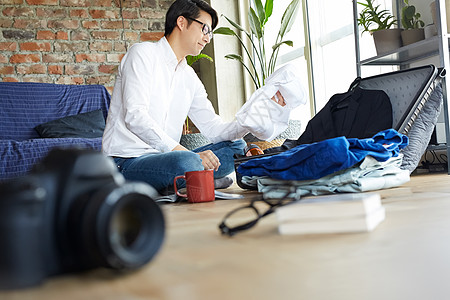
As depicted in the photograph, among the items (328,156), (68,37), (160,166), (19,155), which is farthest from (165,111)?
(68,37)

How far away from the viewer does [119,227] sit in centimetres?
54

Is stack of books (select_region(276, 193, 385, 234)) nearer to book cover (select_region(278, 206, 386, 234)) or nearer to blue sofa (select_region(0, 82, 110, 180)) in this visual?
book cover (select_region(278, 206, 386, 234))

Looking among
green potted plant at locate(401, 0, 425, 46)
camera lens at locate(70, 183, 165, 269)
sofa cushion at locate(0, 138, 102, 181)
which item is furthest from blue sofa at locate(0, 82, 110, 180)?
camera lens at locate(70, 183, 165, 269)

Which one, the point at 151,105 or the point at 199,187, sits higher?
the point at 151,105

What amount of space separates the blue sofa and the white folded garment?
1.27 m

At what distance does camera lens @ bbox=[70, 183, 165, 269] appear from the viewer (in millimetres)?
482

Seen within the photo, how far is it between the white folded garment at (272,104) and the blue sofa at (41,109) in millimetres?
1268

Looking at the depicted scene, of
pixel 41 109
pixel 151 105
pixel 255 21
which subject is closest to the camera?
pixel 151 105

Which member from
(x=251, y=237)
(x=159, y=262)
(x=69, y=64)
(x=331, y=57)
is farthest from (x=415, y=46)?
(x=69, y=64)

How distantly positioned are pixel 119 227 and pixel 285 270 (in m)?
0.19

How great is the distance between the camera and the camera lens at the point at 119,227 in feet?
1.58

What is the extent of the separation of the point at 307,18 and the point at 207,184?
8.43 feet

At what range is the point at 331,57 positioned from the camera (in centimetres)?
374

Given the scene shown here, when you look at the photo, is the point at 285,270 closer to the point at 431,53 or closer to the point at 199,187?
the point at 199,187
